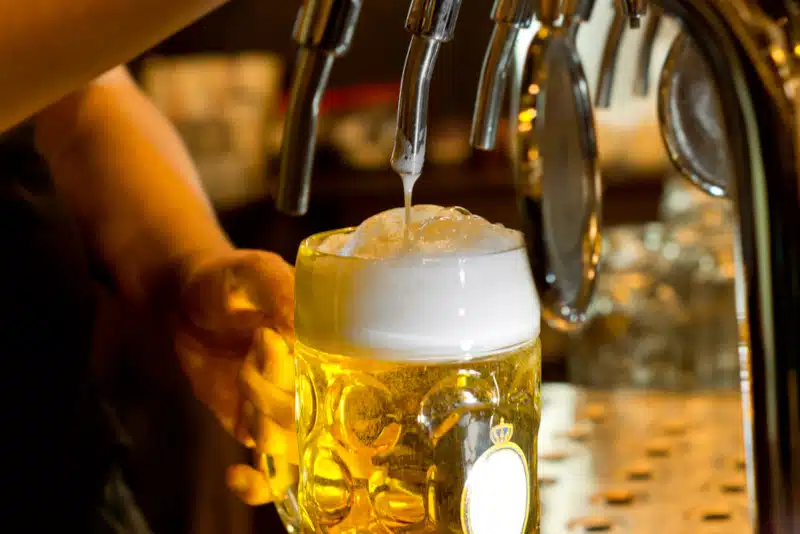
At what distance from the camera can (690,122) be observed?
735mm

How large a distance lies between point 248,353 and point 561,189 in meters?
0.26

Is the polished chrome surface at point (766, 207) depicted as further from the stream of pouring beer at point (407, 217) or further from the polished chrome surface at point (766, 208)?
the stream of pouring beer at point (407, 217)

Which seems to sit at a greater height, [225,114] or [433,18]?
[433,18]

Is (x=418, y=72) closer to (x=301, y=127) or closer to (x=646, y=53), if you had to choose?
(x=301, y=127)

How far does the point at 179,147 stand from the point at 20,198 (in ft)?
0.64

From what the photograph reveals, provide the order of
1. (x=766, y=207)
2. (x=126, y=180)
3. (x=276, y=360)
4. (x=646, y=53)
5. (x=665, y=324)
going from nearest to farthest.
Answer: (x=766, y=207)
(x=276, y=360)
(x=646, y=53)
(x=126, y=180)
(x=665, y=324)

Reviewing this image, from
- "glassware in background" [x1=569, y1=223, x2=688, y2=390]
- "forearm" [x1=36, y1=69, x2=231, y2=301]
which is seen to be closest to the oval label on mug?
"forearm" [x1=36, y1=69, x2=231, y2=301]

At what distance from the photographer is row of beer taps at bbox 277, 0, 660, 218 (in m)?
0.44

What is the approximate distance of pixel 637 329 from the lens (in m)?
1.70

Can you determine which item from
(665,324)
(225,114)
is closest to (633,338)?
(665,324)

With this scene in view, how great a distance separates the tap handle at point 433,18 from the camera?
0.43 meters

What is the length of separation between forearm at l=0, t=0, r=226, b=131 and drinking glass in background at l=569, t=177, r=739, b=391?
3.83 feet

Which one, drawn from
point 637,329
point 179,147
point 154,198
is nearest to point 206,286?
point 154,198

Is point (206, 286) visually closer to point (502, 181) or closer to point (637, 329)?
point (637, 329)
